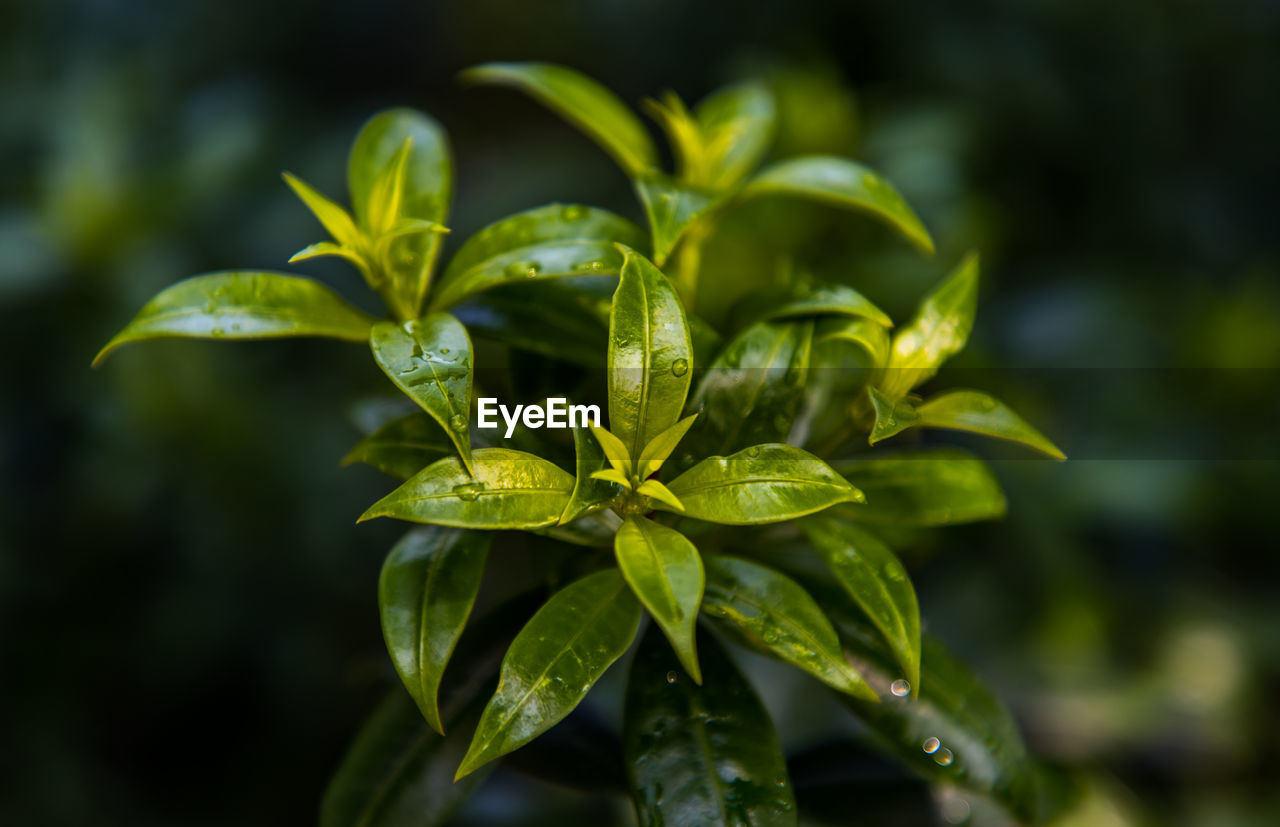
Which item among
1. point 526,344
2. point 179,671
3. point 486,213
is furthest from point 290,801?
point 526,344

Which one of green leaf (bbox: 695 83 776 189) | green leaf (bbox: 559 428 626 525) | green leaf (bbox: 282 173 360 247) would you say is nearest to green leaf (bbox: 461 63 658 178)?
green leaf (bbox: 695 83 776 189)

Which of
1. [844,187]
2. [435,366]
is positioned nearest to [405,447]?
[435,366]

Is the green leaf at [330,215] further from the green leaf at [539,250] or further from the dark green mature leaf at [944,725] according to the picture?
the dark green mature leaf at [944,725]

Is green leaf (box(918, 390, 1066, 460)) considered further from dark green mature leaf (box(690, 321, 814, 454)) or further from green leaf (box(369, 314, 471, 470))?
green leaf (box(369, 314, 471, 470))

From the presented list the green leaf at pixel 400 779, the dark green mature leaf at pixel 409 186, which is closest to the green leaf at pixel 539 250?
the dark green mature leaf at pixel 409 186

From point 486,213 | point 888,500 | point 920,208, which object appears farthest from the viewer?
point 486,213

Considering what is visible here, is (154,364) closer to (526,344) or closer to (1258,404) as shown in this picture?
(526,344)
